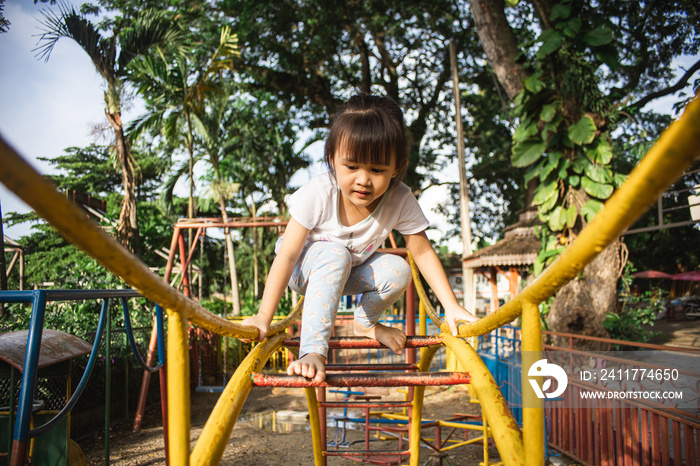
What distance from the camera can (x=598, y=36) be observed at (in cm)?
439

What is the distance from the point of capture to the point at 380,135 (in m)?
1.40

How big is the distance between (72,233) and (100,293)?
189cm

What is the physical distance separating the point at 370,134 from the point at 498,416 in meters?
0.86

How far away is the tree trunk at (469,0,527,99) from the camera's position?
503 cm

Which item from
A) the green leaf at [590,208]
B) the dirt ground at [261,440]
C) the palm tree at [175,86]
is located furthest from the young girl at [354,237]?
the palm tree at [175,86]

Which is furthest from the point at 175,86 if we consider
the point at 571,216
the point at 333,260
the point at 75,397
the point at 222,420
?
the point at 222,420

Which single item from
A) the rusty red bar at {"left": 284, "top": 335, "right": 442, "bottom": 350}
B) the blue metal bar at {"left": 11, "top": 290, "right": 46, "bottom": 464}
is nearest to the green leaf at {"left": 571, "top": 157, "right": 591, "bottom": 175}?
the rusty red bar at {"left": 284, "top": 335, "right": 442, "bottom": 350}

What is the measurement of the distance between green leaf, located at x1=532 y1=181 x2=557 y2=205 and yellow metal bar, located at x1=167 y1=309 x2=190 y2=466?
4642 mm

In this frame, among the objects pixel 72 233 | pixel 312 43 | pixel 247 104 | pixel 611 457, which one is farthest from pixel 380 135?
pixel 247 104

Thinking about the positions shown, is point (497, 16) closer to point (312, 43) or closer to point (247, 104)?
point (312, 43)

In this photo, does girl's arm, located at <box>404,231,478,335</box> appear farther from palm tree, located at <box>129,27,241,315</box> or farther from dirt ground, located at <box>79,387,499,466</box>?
palm tree, located at <box>129,27,241,315</box>

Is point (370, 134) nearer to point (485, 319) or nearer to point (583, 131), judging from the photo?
point (485, 319)

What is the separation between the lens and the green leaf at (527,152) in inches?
191

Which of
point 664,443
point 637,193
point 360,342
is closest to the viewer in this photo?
point 637,193
